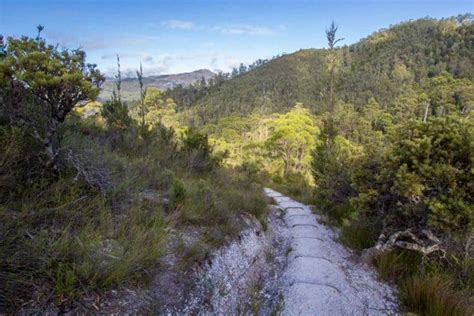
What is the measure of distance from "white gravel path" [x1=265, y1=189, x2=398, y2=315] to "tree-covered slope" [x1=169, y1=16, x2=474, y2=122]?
51282mm

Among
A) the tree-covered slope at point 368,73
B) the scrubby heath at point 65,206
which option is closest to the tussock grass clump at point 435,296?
the scrubby heath at point 65,206

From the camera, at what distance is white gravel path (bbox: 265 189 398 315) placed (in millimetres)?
3561

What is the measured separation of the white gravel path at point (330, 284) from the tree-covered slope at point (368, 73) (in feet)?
168

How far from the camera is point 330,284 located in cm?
404

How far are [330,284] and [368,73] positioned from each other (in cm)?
8784

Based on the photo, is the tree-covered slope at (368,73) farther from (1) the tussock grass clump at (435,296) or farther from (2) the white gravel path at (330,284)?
(1) the tussock grass clump at (435,296)

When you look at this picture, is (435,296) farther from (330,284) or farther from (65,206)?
(65,206)

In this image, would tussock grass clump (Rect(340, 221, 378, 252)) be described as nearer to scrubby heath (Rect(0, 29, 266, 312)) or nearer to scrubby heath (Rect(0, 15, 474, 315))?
scrubby heath (Rect(0, 15, 474, 315))

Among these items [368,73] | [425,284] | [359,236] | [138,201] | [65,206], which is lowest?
[359,236]

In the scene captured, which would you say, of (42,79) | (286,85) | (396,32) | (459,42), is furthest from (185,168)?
(396,32)

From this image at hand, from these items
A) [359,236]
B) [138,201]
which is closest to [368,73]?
[359,236]

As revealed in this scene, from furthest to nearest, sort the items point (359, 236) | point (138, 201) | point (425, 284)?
point (359, 236), point (138, 201), point (425, 284)

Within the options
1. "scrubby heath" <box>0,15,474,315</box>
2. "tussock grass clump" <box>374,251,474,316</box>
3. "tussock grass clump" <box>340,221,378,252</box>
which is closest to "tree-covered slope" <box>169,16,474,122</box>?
"tussock grass clump" <box>340,221,378,252</box>

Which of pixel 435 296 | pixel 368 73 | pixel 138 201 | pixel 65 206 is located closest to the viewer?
pixel 65 206
